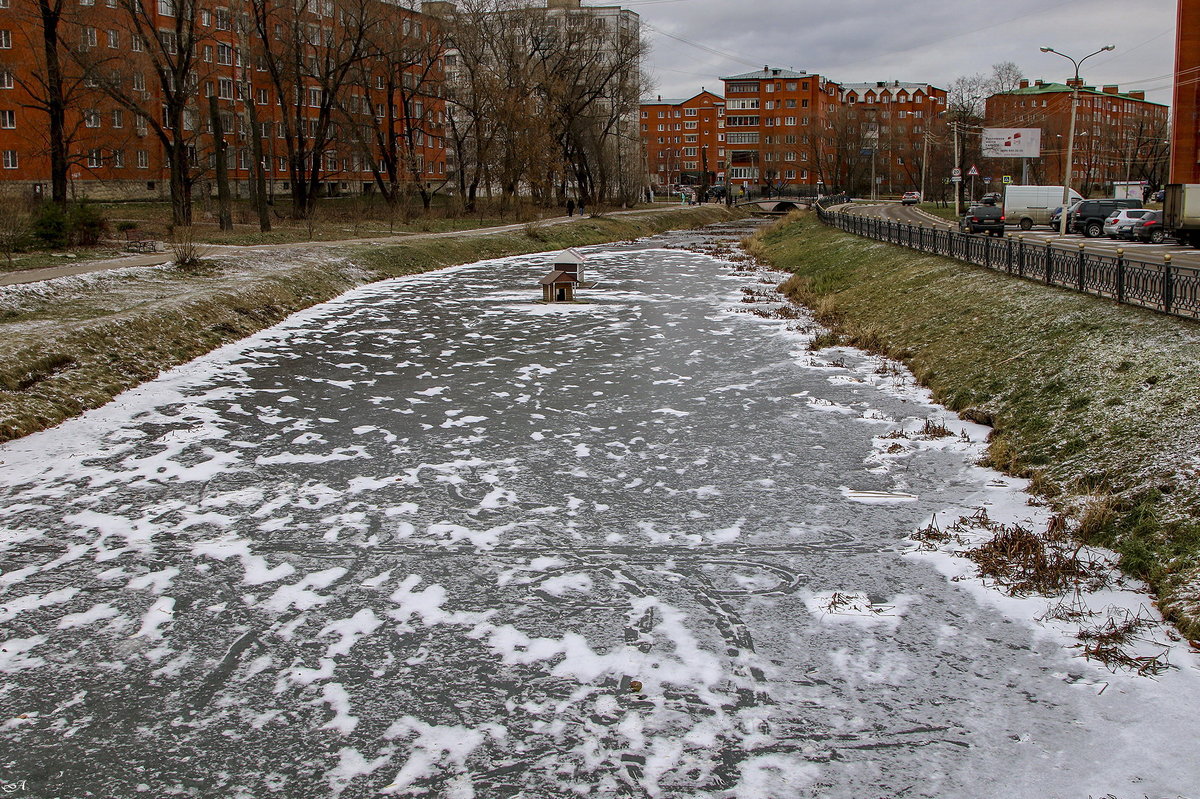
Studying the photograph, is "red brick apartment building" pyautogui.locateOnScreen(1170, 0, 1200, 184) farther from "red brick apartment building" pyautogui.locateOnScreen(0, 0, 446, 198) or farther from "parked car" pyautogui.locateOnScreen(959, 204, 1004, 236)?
"red brick apartment building" pyautogui.locateOnScreen(0, 0, 446, 198)

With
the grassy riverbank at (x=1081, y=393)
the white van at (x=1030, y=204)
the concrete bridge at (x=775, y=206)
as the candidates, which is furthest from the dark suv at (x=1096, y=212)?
the concrete bridge at (x=775, y=206)

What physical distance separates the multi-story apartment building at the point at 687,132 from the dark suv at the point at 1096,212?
123004 millimetres

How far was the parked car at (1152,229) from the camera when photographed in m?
37.2

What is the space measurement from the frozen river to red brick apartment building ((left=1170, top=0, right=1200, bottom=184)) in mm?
40717

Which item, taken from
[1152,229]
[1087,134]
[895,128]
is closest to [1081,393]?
[1152,229]

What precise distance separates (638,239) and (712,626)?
178 ft

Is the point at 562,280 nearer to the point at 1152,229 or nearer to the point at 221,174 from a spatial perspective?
the point at 221,174

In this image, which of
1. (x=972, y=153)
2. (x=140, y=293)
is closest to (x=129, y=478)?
(x=140, y=293)

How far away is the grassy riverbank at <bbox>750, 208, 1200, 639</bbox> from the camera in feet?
28.9

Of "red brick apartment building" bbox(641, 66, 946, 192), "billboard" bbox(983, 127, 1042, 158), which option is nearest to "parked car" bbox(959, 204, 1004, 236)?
"billboard" bbox(983, 127, 1042, 158)

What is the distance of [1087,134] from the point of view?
4380 inches

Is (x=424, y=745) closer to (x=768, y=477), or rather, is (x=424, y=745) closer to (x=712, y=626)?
(x=712, y=626)

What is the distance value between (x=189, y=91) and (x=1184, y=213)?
3763 cm

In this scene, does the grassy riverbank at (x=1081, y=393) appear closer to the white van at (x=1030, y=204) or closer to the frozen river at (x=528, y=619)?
the frozen river at (x=528, y=619)
